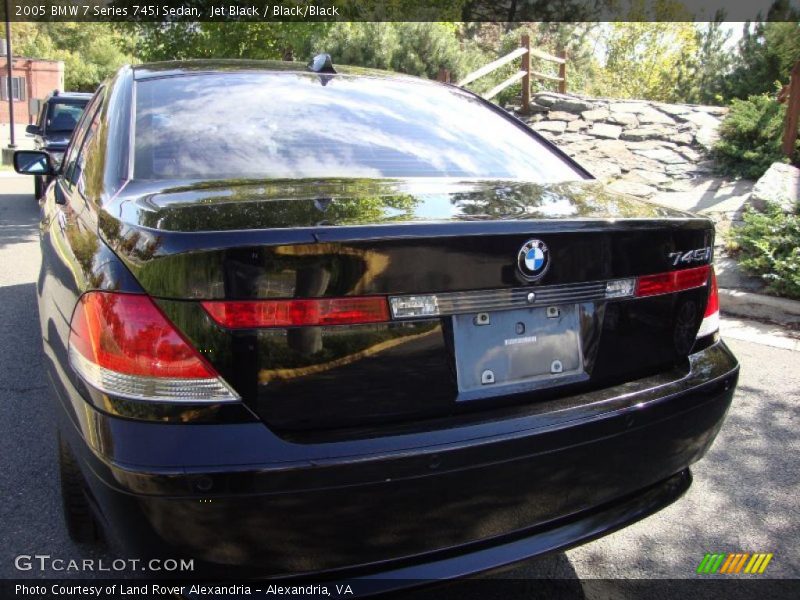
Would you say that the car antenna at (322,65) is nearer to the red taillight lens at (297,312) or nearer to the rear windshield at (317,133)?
the rear windshield at (317,133)

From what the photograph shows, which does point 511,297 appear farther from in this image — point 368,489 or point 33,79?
point 33,79

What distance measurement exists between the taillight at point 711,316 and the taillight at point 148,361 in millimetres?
1506

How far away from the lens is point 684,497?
2.95 meters

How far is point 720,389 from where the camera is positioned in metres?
2.20

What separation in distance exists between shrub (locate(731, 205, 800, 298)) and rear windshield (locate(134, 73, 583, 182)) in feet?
11.7

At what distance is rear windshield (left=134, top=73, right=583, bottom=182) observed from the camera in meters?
2.33

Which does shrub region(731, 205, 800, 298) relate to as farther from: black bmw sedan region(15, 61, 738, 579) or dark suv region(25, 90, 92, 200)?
→ dark suv region(25, 90, 92, 200)

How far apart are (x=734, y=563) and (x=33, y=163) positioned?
3.71m

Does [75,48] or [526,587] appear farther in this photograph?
[75,48]

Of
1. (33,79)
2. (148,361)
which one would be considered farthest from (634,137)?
(33,79)

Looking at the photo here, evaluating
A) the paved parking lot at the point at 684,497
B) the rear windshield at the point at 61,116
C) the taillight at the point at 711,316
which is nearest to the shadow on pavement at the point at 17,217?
the rear windshield at the point at 61,116

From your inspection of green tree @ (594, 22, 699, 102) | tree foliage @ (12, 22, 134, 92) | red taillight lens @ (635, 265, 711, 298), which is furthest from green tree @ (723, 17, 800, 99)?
tree foliage @ (12, 22, 134, 92)

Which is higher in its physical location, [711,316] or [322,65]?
[322,65]

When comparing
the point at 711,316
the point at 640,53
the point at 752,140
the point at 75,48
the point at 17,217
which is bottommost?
the point at 17,217
